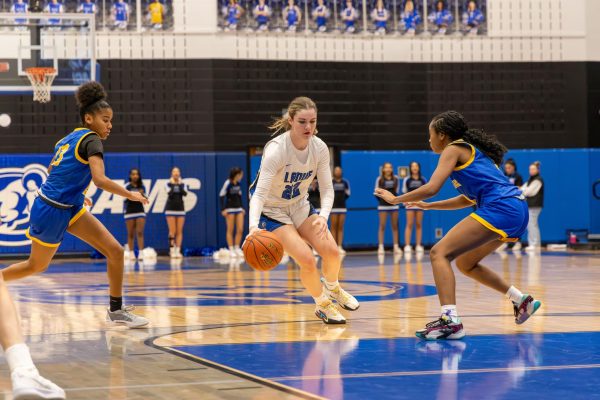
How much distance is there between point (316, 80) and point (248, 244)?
49.1 feet

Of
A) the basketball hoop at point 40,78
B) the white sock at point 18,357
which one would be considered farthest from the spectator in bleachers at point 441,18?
the white sock at point 18,357

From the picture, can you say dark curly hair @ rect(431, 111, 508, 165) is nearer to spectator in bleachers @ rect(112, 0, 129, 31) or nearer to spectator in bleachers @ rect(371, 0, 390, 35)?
spectator in bleachers @ rect(112, 0, 129, 31)

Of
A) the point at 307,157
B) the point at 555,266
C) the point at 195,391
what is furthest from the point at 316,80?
the point at 195,391

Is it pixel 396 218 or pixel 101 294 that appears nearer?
pixel 101 294

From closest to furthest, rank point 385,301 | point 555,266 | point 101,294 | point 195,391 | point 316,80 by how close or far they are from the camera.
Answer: point 195,391 < point 385,301 < point 101,294 < point 555,266 < point 316,80

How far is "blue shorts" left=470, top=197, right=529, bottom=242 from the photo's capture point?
711 cm

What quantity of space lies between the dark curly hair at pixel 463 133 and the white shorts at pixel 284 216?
144cm

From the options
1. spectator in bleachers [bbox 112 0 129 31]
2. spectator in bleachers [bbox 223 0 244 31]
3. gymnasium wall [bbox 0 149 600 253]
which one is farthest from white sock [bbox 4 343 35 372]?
spectator in bleachers [bbox 223 0 244 31]

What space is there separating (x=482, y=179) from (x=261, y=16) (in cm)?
1551

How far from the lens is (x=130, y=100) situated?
2130 centimetres

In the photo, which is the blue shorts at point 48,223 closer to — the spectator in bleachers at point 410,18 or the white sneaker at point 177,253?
the white sneaker at point 177,253

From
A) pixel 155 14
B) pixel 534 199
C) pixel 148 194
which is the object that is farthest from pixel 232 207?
pixel 534 199

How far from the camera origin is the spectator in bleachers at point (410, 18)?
74.9ft

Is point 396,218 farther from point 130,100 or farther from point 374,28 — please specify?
point 130,100
